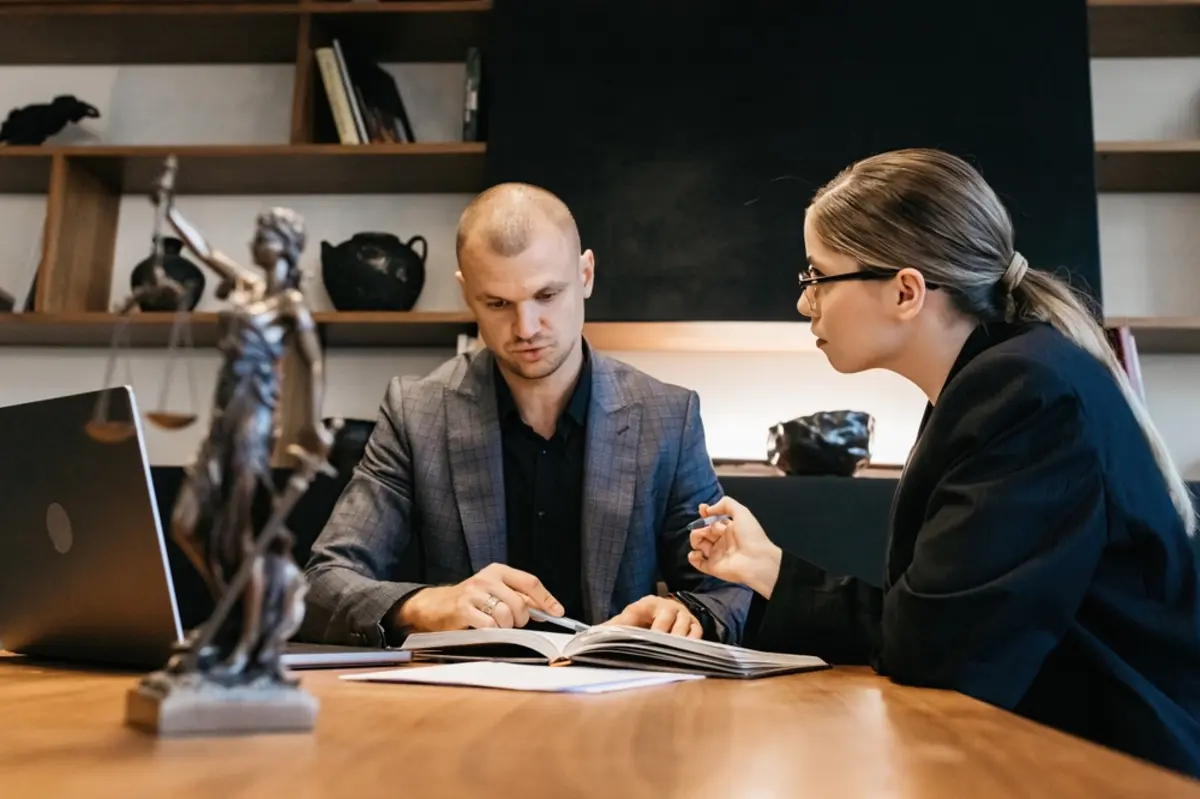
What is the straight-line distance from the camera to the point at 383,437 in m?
1.89

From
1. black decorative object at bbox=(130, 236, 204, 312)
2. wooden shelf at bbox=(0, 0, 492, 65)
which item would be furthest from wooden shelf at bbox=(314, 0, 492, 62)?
black decorative object at bbox=(130, 236, 204, 312)

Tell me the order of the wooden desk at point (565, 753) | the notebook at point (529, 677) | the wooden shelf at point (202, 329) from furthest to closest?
the wooden shelf at point (202, 329)
the notebook at point (529, 677)
the wooden desk at point (565, 753)

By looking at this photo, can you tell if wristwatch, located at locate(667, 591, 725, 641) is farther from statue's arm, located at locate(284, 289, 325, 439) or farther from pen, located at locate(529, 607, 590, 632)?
statue's arm, located at locate(284, 289, 325, 439)

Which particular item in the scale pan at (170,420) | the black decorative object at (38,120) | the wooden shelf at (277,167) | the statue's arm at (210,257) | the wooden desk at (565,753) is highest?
the black decorative object at (38,120)

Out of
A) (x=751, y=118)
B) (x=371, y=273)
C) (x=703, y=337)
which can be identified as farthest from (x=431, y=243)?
(x=751, y=118)

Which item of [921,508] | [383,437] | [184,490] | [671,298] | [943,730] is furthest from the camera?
[671,298]

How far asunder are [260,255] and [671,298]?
6.53 feet

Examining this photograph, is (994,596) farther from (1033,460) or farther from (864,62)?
(864,62)

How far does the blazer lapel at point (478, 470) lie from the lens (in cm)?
180

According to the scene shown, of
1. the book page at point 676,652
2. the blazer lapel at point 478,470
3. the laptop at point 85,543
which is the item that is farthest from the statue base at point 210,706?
the blazer lapel at point 478,470

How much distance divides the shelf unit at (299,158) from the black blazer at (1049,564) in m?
1.33

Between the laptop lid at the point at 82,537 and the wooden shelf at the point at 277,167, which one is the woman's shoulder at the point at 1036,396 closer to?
the laptop lid at the point at 82,537

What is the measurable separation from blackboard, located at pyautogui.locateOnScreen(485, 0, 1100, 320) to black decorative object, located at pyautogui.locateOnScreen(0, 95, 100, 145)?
1.12 meters

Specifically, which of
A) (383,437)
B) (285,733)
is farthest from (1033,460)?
(383,437)
